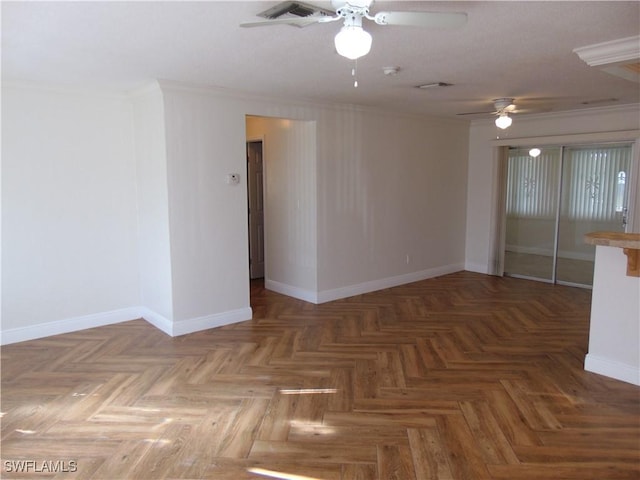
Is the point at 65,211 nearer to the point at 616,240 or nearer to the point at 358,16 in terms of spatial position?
the point at 358,16

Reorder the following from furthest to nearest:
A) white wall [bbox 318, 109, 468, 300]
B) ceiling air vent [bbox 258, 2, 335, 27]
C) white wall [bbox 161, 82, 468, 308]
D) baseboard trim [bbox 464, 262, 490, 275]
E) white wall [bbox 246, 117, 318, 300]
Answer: baseboard trim [bbox 464, 262, 490, 275]
white wall [bbox 318, 109, 468, 300]
white wall [bbox 246, 117, 318, 300]
white wall [bbox 161, 82, 468, 308]
ceiling air vent [bbox 258, 2, 335, 27]

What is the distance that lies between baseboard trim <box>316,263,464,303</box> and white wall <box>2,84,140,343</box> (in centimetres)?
216

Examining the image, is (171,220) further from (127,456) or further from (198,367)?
(127,456)

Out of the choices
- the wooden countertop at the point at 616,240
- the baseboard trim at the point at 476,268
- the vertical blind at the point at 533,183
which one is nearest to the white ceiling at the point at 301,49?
the wooden countertop at the point at 616,240

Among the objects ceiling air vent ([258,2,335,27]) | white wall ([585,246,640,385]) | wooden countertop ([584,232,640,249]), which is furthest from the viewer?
white wall ([585,246,640,385])

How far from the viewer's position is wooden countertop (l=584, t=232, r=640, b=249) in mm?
3000

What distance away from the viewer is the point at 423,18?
2.02 metres

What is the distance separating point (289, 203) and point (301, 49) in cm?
273

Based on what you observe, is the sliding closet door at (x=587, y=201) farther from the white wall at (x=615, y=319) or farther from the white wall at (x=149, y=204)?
the white wall at (x=149, y=204)

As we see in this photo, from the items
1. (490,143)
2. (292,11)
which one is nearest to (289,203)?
(490,143)

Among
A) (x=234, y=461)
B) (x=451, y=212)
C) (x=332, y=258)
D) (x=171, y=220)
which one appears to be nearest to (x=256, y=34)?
(x=171, y=220)

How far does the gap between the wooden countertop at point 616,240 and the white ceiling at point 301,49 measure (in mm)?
1271

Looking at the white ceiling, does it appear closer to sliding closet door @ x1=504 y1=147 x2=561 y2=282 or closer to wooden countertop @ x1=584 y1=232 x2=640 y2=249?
wooden countertop @ x1=584 y1=232 x2=640 y2=249

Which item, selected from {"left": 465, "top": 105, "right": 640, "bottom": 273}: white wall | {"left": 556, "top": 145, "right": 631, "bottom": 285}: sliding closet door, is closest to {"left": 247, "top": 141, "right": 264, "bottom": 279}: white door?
{"left": 465, "top": 105, "right": 640, "bottom": 273}: white wall
